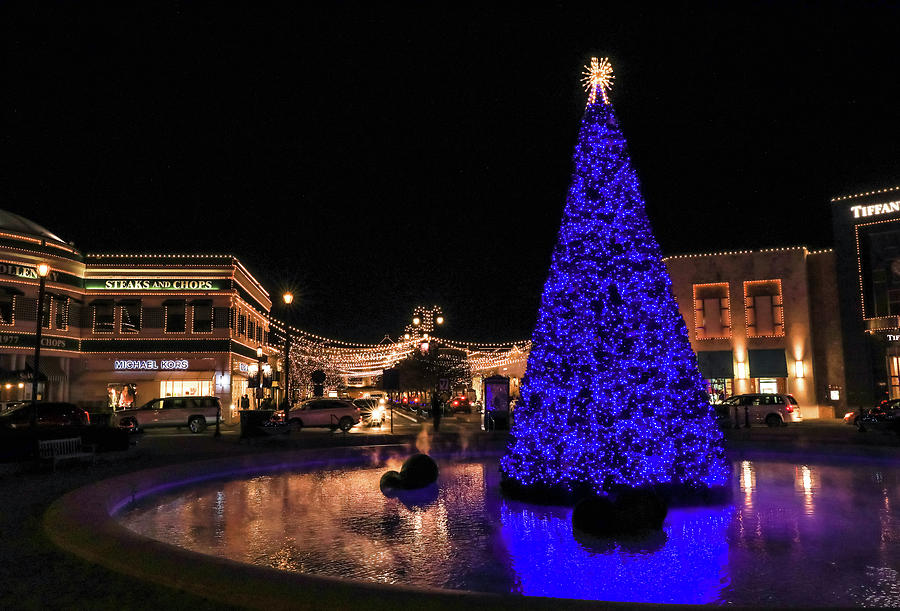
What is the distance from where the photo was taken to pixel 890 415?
31.3m

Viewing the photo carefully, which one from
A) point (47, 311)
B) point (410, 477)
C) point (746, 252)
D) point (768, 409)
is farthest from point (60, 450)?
point (746, 252)

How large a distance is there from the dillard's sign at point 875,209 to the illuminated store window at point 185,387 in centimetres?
4166

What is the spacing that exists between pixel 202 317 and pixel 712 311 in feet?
111

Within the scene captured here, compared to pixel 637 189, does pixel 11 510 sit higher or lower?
lower

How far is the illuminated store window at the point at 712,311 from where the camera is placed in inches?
1884

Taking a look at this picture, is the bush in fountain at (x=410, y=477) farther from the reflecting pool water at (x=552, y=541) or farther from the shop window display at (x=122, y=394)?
the shop window display at (x=122, y=394)

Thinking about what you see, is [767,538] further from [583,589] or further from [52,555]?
[52,555]

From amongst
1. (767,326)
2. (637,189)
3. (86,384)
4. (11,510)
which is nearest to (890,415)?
(767,326)

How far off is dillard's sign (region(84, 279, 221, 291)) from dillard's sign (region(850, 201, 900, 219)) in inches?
1589

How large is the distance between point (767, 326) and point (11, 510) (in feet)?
148

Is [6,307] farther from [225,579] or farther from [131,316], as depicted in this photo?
[225,579]

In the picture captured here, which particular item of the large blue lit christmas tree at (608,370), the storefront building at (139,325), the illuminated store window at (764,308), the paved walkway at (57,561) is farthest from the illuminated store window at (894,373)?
the storefront building at (139,325)

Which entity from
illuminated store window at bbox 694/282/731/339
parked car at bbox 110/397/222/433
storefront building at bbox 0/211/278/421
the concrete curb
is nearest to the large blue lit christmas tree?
the concrete curb

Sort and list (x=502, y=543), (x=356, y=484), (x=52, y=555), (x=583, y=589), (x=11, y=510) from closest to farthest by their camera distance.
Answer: (x=583, y=589) < (x=52, y=555) < (x=502, y=543) < (x=11, y=510) < (x=356, y=484)
